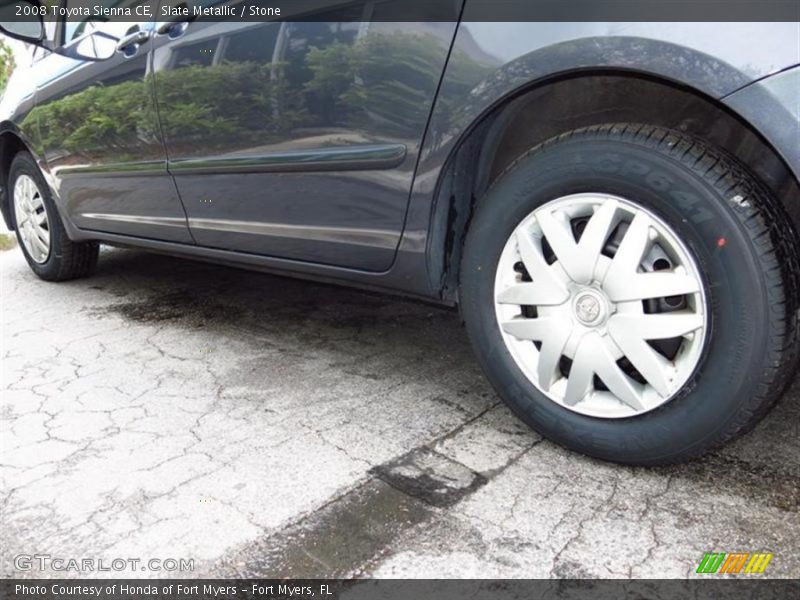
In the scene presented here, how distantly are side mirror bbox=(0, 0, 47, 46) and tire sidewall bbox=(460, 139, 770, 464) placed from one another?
2.65 metres

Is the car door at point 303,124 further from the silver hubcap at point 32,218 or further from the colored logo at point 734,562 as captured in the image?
the silver hubcap at point 32,218

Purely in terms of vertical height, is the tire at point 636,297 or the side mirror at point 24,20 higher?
the side mirror at point 24,20

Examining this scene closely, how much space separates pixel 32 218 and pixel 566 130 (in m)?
3.17

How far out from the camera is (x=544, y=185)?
174 cm

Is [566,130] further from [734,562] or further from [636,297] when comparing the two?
[734,562]

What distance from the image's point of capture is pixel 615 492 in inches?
65.7

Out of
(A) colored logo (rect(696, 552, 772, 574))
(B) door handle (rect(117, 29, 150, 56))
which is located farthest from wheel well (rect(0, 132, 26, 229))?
(A) colored logo (rect(696, 552, 772, 574))

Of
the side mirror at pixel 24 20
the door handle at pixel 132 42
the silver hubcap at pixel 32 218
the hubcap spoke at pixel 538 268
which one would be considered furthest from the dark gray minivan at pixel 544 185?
the silver hubcap at pixel 32 218

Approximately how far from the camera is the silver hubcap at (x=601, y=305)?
1.61 m

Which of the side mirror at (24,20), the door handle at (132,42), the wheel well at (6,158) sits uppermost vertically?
the side mirror at (24,20)

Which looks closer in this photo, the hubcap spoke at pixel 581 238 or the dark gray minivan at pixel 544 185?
the dark gray minivan at pixel 544 185

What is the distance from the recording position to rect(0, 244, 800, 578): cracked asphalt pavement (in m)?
1.47

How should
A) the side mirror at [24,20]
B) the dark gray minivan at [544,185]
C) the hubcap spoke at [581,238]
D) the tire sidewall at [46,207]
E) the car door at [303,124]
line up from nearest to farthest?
the dark gray minivan at [544,185] → the hubcap spoke at [581,238] → the car door at [303,124] → the side mirror at [24,20] → the tire sidewall at [46,207]

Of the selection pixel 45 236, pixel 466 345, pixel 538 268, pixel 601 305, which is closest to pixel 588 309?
pixel 601 305
